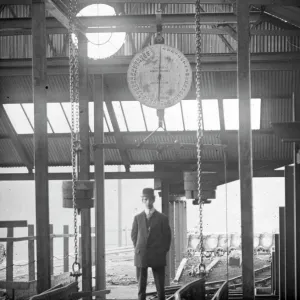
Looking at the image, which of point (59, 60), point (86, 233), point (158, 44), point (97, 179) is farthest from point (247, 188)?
point (59, 60)

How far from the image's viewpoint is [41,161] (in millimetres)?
9297

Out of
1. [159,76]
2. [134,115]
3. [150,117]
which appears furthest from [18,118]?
[159,76]

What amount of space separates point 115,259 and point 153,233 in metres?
19.4

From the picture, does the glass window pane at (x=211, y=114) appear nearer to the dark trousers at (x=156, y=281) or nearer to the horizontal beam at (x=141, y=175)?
the horizontal beam at (x=141, y=175)

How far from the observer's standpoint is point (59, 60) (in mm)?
16719

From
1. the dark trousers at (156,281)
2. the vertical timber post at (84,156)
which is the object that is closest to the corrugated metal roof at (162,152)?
the vertical timber post at (84,156)

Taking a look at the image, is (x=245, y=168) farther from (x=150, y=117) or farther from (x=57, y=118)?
(x=57, y=118)

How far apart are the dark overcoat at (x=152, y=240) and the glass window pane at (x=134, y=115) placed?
10.8 meters

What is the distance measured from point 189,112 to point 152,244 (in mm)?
10918

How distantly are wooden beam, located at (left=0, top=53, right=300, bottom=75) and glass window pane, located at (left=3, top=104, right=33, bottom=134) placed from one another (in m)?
4.57

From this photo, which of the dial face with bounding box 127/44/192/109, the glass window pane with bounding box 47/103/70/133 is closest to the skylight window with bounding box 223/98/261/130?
the glass window pane with bounding box 47/103/70/133

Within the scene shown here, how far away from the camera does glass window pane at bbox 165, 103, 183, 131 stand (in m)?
21.1

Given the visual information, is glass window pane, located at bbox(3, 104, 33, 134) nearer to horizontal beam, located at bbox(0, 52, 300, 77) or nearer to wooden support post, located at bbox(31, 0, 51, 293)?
horizontal beam, located at bbox(0, 52, 300, 77)

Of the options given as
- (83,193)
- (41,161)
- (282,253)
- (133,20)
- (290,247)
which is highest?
(133,20)
